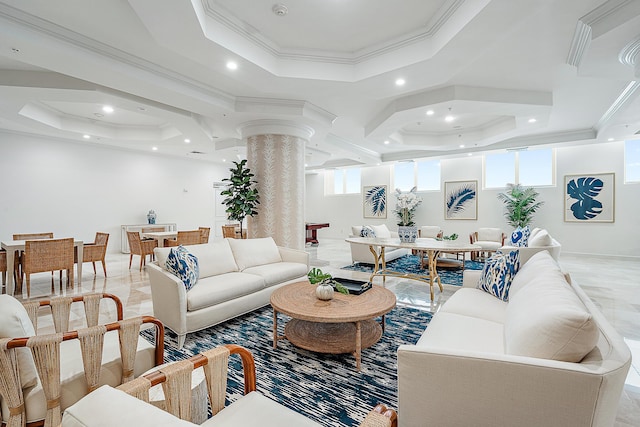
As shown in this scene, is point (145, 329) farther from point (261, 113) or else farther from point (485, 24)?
point (485, 24)

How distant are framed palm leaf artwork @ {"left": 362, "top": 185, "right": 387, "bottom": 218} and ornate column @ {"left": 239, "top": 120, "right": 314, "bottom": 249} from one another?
5.32 m

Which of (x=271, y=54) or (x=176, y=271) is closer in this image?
(x=176, y=271)

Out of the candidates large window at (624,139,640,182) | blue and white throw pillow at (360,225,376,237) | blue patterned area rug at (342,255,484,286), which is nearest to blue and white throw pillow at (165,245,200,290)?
blue patterned area rug at (342,255,484,286)

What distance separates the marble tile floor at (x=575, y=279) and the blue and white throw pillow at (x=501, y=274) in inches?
36.0

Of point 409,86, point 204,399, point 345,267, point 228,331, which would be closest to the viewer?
point 204,399

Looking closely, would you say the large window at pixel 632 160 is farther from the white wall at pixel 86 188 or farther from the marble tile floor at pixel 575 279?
the white wall at pixel 86 188

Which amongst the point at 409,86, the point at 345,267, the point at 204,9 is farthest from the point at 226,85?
the point at 345,267

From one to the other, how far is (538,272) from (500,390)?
3.67ft

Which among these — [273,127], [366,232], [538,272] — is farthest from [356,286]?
[273,127]

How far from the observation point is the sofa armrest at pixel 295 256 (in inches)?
167

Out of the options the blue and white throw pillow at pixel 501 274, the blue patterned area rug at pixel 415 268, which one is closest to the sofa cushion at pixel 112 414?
the blue and white throw pillow at pixel 501 274

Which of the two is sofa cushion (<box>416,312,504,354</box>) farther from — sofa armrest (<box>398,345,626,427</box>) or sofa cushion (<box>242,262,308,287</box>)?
sofa cushion (<box>242,262,308,287</box>)

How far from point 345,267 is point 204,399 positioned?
15.7ft

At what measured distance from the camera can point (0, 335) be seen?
125 centimetres
